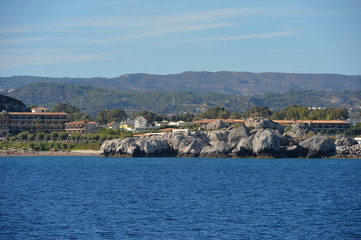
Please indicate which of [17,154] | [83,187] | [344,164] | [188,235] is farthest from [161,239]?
[17,154]

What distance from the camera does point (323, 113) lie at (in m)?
196

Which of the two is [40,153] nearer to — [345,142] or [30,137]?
[30,137]

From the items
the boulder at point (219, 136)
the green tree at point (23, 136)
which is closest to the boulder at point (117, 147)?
the boulder at point (219, 136)

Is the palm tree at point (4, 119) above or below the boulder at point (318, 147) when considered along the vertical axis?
above

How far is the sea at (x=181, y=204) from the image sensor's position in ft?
130

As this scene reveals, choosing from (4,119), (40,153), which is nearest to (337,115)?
(4,119)

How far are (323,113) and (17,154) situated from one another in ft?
343

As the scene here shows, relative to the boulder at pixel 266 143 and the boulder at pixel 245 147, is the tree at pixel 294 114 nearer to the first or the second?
the boulder at pixel 245 147

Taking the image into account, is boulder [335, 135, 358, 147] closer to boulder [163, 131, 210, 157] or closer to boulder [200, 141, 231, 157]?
boulder [200, 141, 231, 157]

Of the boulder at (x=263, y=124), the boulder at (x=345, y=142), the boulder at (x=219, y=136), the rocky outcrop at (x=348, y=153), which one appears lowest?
the rocky outcrop at (x=348, y=153)

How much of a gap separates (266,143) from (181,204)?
6164 centimetres

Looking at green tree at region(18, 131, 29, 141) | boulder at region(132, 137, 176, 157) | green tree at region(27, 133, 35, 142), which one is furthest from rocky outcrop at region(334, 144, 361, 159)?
green tree at region(18, 131, 29, 141)

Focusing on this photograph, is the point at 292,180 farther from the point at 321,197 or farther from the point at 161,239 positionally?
the point at 161,239

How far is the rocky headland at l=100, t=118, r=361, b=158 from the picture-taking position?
11306 centimetres
